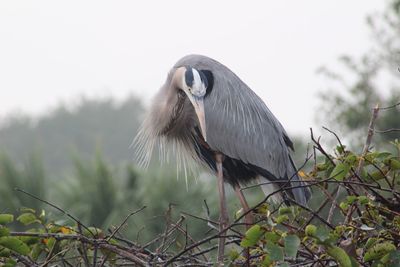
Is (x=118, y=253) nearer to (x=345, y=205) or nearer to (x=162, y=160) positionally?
(x=345, y=205)

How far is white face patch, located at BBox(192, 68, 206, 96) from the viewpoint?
5336 mm

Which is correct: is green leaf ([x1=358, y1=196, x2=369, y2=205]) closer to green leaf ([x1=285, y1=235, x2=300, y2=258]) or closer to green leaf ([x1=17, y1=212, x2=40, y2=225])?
green leaf ([x1=285, y1=235, x2=300, y2=258])

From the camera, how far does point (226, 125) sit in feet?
18.8

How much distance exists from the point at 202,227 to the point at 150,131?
356 centimetres

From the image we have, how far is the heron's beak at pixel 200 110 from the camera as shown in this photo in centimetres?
528

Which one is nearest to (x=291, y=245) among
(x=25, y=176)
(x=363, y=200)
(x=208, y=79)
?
(x=363, y=200)

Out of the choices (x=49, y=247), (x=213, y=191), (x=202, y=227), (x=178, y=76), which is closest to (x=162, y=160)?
(x=178, y=76)

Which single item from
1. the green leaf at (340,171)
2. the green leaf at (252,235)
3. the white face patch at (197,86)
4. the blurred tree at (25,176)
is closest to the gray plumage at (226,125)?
the white face patch at (197,86)

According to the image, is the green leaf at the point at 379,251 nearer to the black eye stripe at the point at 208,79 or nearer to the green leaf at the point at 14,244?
the green leaf at the point at 14,244

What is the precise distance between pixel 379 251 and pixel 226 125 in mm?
2820

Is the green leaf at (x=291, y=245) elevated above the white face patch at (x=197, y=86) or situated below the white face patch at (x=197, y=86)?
below

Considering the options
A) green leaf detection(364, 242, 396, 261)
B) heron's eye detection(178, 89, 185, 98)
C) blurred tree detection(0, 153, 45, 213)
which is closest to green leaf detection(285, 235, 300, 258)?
green leaf detection(364, 242, 396, 261)

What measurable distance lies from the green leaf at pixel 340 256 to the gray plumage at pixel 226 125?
269 cm

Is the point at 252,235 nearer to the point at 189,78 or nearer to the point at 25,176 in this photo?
the point at 189,78
